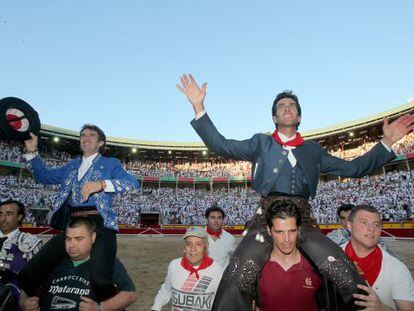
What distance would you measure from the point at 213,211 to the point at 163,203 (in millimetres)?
29570

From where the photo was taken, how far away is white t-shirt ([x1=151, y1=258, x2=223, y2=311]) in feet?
10.7

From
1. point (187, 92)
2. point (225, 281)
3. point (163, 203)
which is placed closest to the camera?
point (225, 281)

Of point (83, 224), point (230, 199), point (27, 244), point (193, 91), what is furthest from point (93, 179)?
point (230, 199)

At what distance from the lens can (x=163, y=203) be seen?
34.5 metres

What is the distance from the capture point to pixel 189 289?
10.8 ft

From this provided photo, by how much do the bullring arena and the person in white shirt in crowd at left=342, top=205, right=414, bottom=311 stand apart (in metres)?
10.6

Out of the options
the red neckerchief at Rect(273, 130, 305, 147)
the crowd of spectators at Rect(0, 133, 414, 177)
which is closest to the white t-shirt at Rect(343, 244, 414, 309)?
the red neckerchief at Rect(273, 130, 305, 147)

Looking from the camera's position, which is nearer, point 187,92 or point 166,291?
point 187,92

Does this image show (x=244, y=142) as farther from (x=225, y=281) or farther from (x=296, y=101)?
(x=225, y=281)

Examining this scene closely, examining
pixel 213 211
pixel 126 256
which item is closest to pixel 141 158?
pixel 126 256

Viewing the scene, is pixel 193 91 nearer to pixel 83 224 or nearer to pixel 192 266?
pixel 83 224

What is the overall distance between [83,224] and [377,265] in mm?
2333

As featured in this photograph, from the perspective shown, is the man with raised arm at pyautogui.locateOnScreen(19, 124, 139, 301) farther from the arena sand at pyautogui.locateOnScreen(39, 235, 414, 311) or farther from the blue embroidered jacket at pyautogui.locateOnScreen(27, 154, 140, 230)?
the arena sand at pyautogui.locateOnScreen(39, 235, 414, 311)

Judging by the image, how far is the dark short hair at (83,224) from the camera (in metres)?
2.64
